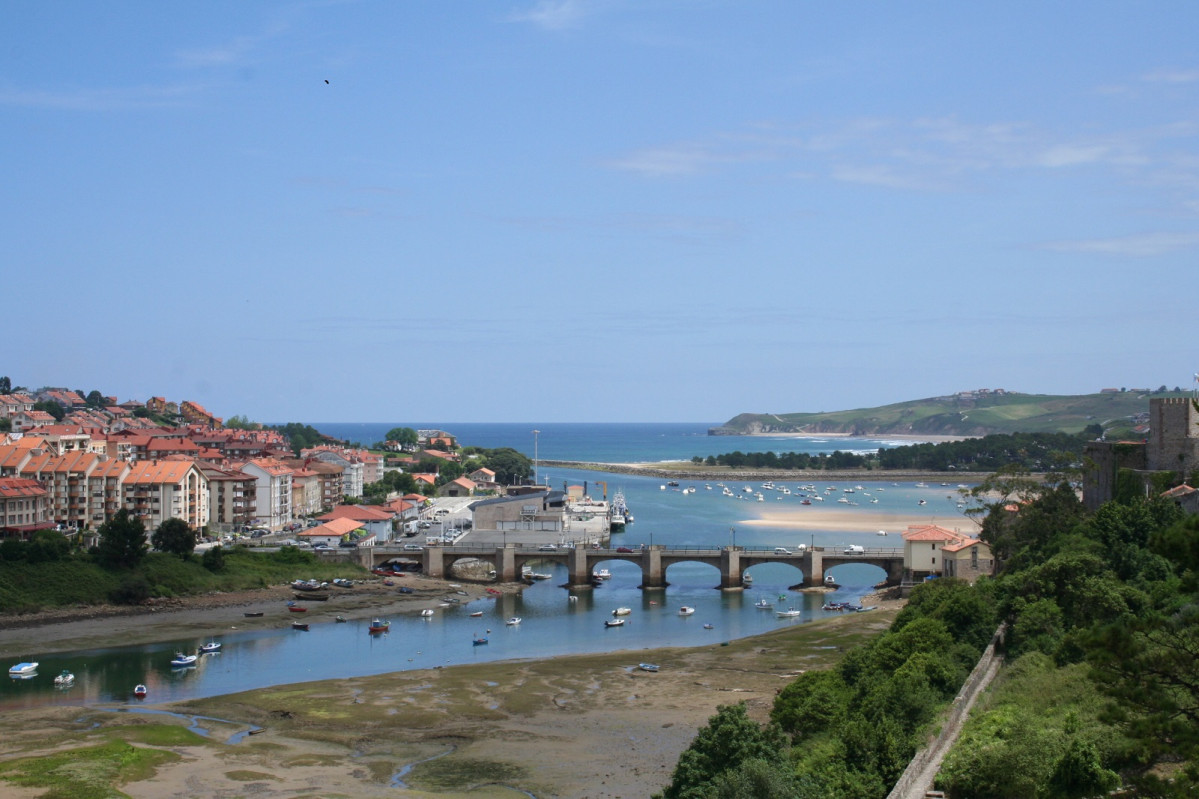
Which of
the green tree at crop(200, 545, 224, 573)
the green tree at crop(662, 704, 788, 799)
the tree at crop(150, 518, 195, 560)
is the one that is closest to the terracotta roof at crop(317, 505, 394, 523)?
the green tree at crop(200, 545, 224, 573)

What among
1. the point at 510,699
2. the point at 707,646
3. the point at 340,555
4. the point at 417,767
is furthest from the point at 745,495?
the point at 417,767

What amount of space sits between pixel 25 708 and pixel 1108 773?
134ft

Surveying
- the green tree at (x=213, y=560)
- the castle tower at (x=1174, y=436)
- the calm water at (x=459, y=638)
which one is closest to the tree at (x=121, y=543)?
the green tree at (x=213, y=560)

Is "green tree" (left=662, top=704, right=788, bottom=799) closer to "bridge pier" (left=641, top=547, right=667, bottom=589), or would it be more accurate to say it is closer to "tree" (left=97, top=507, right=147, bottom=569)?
"bridge pier" (left=641, top=547, right=667, bottom=589)

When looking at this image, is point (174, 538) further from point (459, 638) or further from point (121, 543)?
point (459, 638)

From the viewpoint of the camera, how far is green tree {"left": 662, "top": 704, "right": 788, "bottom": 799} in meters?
27.1

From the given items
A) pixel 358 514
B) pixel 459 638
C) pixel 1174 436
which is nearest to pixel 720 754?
pixel 459 638

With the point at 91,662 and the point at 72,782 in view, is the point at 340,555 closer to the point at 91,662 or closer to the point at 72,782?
the point at 91,662

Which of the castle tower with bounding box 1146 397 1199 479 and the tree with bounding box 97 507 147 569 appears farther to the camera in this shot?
the tree with bounding box 97 507 147 569

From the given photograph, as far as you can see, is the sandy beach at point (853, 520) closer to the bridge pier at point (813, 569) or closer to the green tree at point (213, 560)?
the bridge pier at point (813, 569)

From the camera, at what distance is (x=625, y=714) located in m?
44.1

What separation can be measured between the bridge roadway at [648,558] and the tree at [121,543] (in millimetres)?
16747

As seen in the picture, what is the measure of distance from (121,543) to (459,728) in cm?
Answer: 3758

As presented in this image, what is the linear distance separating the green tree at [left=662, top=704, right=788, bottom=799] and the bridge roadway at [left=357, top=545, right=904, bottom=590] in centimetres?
5095
